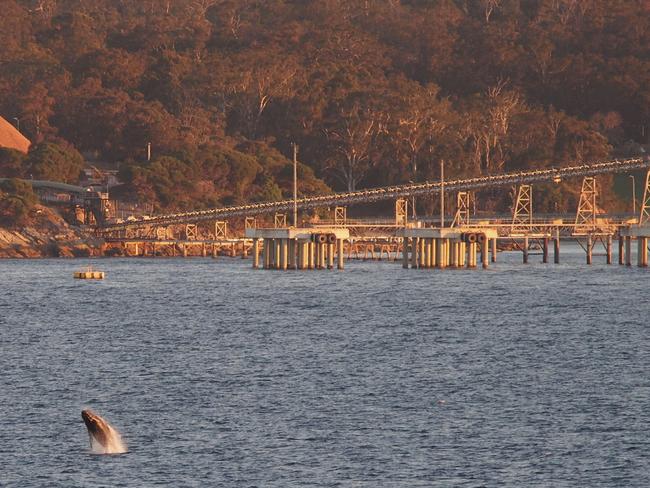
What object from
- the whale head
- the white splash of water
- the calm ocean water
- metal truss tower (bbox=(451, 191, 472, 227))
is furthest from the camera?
metal truss tower (bbox=(451, 191, 472, 227))

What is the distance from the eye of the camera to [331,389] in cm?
5241

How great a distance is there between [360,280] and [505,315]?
35.4 metres

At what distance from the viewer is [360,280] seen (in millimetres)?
118312

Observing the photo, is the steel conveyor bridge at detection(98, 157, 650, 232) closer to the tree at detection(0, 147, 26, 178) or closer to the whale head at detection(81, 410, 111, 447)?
the tree at detection(0, 147, 26, 178)

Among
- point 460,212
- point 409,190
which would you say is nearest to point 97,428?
point 460,212

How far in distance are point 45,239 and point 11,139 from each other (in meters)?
31.5

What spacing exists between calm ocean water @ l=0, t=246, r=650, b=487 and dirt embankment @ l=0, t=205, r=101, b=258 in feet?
227

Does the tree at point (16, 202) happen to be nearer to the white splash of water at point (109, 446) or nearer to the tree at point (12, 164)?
the tree at point (12, 164)

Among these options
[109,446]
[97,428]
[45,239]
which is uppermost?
[45,239]

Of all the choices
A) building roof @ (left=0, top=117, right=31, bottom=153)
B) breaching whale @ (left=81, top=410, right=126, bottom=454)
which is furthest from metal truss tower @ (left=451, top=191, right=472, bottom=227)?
breaching whale @ (left=81, top=410, right=126, bottom=454)

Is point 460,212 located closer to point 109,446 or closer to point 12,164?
point 12,164

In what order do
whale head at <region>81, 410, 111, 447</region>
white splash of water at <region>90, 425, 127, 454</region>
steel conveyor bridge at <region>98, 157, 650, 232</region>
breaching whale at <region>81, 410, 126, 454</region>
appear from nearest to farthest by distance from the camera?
whale head at <region>81, 410, 111, 447</region> < breaching whale at <region>81, 410, 126, 454</region> < white splash of water at <region>90, 425, 127, 454</region> < steel conveyor bridge at <region>98, 157, 650, 232</region>

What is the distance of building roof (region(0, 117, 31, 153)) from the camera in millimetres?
193500

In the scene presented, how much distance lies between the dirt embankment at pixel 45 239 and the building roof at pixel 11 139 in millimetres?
24454
